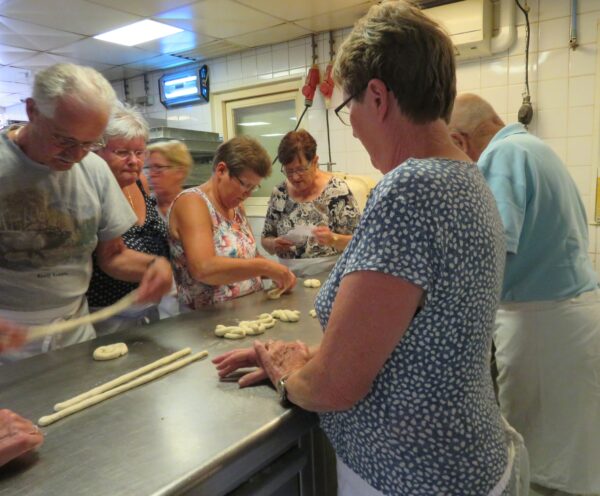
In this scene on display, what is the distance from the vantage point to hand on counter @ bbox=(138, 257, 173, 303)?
1.35 metres

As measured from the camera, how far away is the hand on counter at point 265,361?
96 cm

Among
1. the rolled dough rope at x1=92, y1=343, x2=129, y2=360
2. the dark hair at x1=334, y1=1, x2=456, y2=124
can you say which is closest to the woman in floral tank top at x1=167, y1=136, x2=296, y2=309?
the rolled dough rope at x1=92, y1=343, x2=129, y2=360

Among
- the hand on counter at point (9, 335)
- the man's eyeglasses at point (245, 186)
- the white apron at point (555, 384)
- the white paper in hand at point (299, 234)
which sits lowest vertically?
the white apron at point (555, 384)

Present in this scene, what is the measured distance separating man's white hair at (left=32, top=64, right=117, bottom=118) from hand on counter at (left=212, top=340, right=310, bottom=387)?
69 centimetres

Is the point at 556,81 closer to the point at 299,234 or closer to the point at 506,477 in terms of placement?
the point at 299,234

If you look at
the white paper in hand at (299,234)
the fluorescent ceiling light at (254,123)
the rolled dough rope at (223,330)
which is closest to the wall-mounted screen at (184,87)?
the fluorescent ceiling light at (254,123)

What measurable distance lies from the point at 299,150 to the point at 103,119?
120cm

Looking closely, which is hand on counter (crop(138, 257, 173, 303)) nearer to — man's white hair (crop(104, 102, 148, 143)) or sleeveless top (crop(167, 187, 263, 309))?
sleeveless top (crop(167, 187, 263, 309))

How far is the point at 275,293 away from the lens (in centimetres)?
173

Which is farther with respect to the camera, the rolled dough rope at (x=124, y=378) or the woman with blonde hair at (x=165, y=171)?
the woman with blonde hair at (x=165, y=171)

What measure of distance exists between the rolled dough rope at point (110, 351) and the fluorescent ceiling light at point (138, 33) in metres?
2.60

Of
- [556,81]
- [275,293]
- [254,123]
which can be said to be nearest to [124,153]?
[275,293]

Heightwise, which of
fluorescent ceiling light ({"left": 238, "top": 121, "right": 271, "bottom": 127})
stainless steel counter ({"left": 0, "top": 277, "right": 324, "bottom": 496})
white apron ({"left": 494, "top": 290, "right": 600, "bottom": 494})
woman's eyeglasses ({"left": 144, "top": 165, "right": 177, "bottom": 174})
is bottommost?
white apron ({"left": 494, "top": 290, "right": 600, "bottom": 494})

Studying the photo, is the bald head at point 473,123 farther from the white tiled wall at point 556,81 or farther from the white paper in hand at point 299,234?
the white tiled wall at point 556,81
